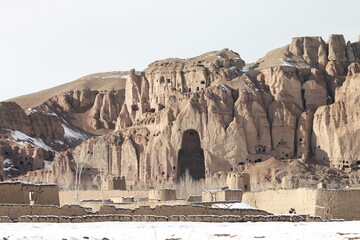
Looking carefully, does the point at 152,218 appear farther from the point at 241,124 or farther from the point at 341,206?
the point at 241,124

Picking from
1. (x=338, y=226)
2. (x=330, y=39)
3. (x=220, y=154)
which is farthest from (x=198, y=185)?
(x=338, y=226)

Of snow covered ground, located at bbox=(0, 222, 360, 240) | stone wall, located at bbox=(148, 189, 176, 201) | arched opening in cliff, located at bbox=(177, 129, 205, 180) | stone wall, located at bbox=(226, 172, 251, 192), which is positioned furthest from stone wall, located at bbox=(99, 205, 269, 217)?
arched opening in cliff, located at bbox=(177, 129, 205, 180)

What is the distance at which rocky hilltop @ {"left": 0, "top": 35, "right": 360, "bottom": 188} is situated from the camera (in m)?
122

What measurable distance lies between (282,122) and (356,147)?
12764mm

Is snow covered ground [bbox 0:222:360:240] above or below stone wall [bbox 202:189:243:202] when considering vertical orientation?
below

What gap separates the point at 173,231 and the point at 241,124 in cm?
9269

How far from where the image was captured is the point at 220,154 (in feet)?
404

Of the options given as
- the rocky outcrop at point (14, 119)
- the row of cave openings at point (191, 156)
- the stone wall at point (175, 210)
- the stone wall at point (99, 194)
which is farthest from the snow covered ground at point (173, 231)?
the rocky outcrop at point (14, 119)

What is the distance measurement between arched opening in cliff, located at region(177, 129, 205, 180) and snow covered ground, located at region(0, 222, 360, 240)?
90009 mm

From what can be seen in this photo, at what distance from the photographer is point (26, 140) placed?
574 feet

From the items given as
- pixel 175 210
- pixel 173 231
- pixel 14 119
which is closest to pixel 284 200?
pixel 175 210

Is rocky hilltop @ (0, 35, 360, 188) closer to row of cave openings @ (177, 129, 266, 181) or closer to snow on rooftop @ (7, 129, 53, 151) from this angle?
row of cave openings @ (177, 129, 266, 181)

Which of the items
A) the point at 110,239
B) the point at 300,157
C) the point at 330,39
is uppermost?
the point at 330,39

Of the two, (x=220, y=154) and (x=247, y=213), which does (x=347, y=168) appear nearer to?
(x=220, y=154)
